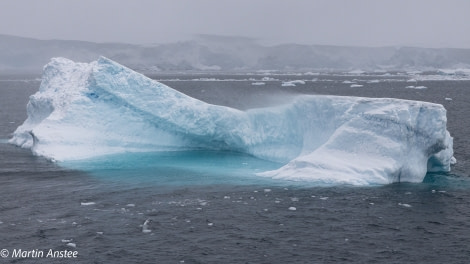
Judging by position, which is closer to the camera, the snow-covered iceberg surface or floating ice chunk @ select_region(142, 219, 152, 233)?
floating ice chunk @ select_region(142, 219, 152, 233)

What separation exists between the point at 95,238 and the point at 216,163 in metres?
8.91

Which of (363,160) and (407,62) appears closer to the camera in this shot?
(363,160)

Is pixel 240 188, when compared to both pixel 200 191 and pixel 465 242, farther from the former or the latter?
pixel 465 242

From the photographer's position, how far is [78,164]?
20.6m

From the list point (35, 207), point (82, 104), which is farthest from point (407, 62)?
point (35, 207)

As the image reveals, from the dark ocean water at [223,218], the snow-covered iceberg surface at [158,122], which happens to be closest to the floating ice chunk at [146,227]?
the dark ocean water at [223,218]

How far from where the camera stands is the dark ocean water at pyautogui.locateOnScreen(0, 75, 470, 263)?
11711mm

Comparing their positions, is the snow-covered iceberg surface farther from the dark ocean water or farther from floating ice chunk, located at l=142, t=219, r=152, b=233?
floating ice chunk, located at l=142, t=219, r=152, b=233

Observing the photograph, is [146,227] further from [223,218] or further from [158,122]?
[158,122]

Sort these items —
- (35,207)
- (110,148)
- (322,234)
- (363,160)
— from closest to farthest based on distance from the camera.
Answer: (322,234), (35,207), (363,160), (110,148)

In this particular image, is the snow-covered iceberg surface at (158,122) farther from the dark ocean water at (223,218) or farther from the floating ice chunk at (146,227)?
the floating ice chunk at (146,227)

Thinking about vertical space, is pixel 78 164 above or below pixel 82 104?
below

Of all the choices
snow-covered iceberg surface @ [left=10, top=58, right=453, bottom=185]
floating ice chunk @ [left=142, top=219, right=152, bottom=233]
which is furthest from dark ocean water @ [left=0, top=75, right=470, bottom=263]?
snow-covered iceberg surface @ [left=10, top=58, right=453, bottom=185]

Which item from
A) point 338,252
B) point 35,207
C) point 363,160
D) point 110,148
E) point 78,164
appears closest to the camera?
point 338,252
